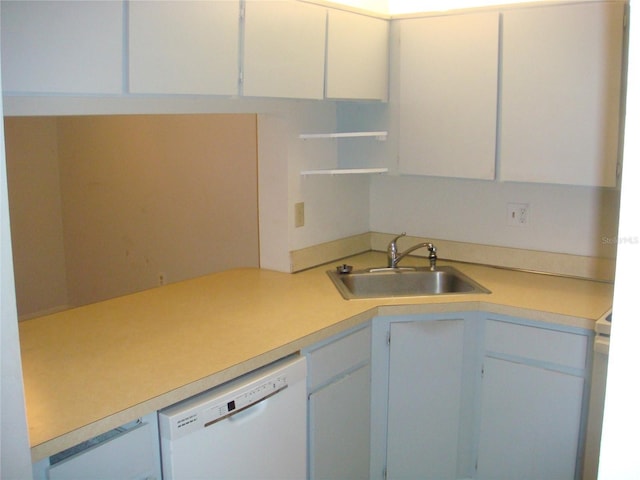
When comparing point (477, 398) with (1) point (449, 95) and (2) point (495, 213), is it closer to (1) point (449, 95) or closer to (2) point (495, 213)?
(2) point (495, 213)

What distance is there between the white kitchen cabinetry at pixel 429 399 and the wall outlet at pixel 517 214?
2.20ft

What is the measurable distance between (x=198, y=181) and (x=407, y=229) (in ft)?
5.99

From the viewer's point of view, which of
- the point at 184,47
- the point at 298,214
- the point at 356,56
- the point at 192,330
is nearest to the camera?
the point at 184,47

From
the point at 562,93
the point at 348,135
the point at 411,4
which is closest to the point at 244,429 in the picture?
the point at 348,135

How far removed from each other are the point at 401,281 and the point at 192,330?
1.18m

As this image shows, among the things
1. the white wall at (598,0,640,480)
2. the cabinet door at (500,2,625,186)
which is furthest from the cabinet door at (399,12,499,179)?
the white wall at (598,0,640,480)

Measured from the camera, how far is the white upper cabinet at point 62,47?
5.58 feet

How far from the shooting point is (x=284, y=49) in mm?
2447

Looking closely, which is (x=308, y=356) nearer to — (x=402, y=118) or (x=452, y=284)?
(x=452, y=284)

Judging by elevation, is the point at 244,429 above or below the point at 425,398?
above

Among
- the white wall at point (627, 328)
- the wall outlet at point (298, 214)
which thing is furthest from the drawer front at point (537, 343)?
the white wall at point (627, 328)

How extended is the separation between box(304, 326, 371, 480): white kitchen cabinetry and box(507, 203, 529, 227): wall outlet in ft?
3.19

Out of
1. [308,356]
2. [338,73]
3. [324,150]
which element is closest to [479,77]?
[338,73]

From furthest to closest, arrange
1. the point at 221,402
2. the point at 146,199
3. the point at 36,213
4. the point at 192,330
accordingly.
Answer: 1. the point at 36,213
2. the point at 146,199
3. the point at 192,330
4. the point at 221,402
